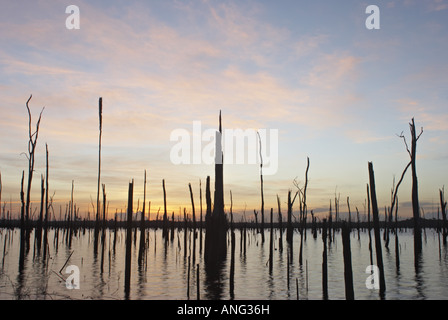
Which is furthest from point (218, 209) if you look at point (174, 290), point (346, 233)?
point (346, 233)

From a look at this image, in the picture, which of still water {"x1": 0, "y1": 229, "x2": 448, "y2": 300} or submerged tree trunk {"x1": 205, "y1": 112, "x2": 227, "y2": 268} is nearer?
still water {"x1": 0, "y1": 229, "x2": 448, "y2": 300}

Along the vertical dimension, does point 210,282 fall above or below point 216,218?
below

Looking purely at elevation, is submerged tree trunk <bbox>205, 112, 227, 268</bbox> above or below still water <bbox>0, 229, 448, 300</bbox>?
above

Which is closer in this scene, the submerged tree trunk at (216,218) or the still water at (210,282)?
the still water at (210,282)

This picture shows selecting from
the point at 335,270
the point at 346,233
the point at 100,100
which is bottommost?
the point at 335,270

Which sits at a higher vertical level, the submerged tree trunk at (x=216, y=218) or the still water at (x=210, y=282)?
the submerged tree trunk at (x=216, y=218)

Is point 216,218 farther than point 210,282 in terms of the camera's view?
Yes
